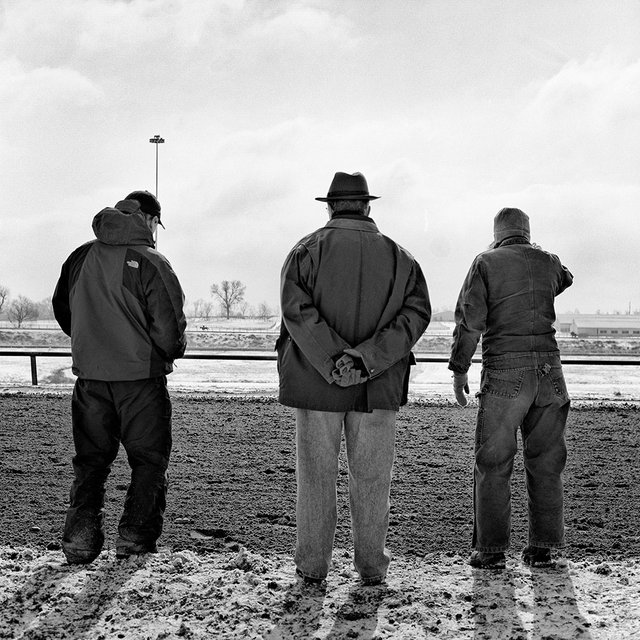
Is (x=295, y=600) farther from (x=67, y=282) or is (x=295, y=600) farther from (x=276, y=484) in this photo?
(x=276, y=484)

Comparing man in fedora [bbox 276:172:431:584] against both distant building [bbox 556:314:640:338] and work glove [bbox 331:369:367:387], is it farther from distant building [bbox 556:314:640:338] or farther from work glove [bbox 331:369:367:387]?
distant building [bbox 556:314:640:338]

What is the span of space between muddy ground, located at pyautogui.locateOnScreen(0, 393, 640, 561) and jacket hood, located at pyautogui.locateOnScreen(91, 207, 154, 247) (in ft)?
5.88

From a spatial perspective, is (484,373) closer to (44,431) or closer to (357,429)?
(357,429)

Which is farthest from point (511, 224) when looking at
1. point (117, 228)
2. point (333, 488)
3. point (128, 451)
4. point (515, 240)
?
A: point (128, 451)

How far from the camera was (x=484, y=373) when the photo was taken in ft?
14.1

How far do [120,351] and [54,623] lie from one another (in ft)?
4.72

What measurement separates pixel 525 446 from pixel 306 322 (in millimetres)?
1511

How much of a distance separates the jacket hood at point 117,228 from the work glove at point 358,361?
1.45 metres

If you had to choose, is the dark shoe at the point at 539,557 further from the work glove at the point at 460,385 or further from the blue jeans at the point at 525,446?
the work glove at the point at 460,385

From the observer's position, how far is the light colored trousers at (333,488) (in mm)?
3773

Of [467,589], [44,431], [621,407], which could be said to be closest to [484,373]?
[467,589]

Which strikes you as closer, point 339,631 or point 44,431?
point 339,631

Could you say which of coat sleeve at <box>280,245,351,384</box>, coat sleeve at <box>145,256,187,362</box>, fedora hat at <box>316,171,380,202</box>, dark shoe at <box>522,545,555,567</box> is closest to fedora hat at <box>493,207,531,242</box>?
fedora hat at <box>316,171,380,202</box>

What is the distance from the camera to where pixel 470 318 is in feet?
13.6
